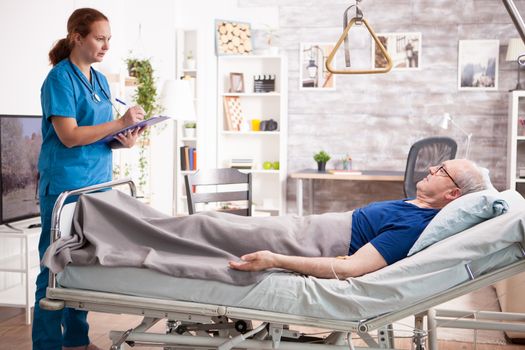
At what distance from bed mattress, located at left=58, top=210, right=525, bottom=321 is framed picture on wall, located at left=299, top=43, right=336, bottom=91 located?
3971 mm

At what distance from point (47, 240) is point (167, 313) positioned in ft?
2.71

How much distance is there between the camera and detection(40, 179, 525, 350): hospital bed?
1.87 meters

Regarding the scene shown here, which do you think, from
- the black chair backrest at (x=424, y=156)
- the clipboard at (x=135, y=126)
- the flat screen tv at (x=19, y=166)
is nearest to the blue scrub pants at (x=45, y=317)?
the clipboard at (x=135, y=126)

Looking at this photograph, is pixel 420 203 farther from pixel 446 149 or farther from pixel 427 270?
pixel 446 149

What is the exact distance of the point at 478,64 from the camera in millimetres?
5574

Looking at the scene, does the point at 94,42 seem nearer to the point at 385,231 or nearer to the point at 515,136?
the point at 385,231

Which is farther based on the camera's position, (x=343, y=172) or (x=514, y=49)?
(x=343, y=172)

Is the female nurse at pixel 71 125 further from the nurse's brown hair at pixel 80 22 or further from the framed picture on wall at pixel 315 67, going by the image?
the framed picture on wall at pixel 315 67

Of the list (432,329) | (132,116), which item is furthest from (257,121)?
(432,329)

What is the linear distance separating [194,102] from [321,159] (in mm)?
1229

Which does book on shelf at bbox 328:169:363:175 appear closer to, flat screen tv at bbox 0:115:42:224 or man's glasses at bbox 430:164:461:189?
flat screen tv at bbox 0:115:42:224

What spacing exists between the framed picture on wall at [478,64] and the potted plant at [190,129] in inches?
91.6

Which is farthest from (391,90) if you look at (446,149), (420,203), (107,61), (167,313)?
(167,313)

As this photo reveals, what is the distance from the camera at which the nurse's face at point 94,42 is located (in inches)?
102
